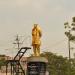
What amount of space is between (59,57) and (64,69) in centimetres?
744

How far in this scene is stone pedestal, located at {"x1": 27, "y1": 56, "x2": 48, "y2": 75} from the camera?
22109 millimetres

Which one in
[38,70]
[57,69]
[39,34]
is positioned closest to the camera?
[38,70]

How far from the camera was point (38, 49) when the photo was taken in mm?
23031

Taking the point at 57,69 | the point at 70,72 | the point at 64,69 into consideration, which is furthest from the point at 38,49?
the point at 57,69

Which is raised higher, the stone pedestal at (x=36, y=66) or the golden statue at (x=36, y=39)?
the golden statue at (x=36, y=39)

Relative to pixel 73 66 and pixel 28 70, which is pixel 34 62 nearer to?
pixel 28 70

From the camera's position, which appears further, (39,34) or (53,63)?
(53,63)

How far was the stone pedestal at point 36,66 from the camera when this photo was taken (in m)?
22.1

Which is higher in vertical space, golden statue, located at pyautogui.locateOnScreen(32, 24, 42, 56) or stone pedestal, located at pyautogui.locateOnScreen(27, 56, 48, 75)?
golden statue, located at pyautogui.locateOnScreen(32, 24, 42, 56)

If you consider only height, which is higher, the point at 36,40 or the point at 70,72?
the point at 36,40

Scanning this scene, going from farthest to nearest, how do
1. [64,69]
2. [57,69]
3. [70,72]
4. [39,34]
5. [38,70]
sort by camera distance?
[57,69], [64,69], [70,72], [39,34], [38,70]

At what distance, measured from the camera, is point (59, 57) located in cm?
7000

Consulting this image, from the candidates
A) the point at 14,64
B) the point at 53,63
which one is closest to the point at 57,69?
the point at 53,63

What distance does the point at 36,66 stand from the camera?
875 inches
